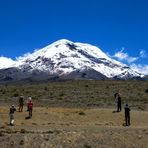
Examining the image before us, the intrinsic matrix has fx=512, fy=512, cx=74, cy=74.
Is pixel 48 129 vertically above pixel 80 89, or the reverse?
pixel 80 89

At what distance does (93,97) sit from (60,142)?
43.9 metres

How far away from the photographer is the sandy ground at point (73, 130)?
50125 mm

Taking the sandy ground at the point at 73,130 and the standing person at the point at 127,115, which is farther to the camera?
the standing person at the point at 127,115

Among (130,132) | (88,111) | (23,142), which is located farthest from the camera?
(88,111)

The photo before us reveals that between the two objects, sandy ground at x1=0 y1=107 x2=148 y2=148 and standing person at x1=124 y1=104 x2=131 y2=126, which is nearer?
sandy ground at x1=0 y1=107 x2=148 y2=148

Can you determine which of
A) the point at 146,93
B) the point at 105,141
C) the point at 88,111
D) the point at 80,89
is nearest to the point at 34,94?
the point at 80,89

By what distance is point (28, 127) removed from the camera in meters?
56.9

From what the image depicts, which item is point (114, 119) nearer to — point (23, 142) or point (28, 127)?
point (28, 127)

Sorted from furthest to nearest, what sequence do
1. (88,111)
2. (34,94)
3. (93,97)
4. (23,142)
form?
(34,94) → (93,97) → (88,111) → (23,142)

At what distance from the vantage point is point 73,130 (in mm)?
53719

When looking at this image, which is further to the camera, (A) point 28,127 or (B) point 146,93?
(B) point 146,93

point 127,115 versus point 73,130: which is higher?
point 127,115

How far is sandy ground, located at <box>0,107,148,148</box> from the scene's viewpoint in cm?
5012

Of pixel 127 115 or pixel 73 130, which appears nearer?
pixel 73 130
